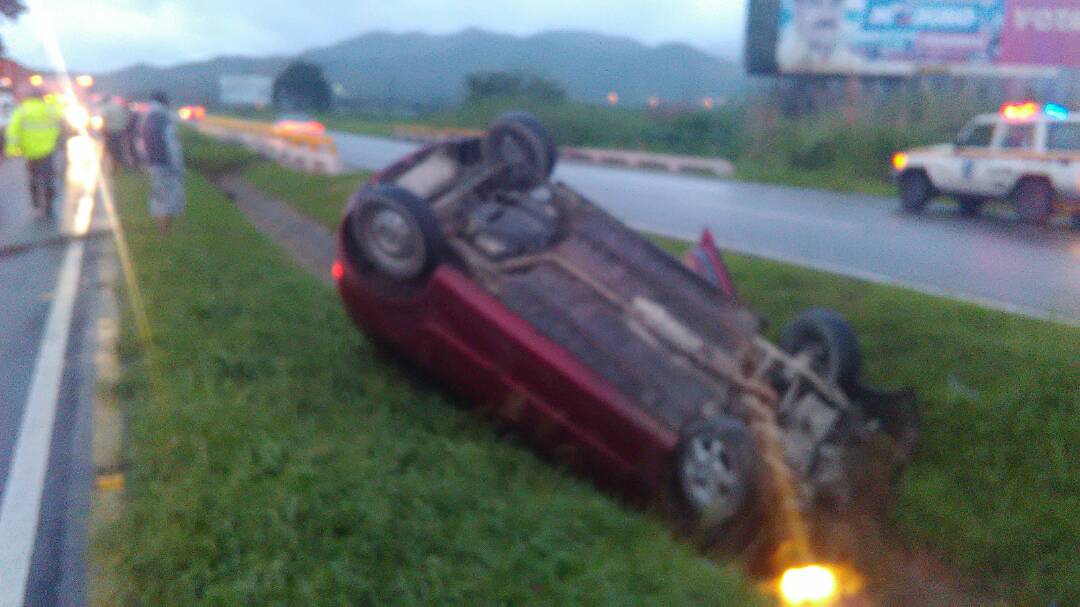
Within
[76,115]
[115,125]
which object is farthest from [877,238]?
[76,115]

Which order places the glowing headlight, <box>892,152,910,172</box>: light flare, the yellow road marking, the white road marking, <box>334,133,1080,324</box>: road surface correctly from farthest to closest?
the glowing headlight, <box>892,152,910,172</box>: light flare, <box>334,133,1080,324</box>: road surface, the yellow road marking, the white road marking

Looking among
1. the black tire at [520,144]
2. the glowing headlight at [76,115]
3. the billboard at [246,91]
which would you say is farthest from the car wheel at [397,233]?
the billboard at [246,91]

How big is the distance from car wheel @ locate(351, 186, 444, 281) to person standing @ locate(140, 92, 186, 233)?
19.4 feet

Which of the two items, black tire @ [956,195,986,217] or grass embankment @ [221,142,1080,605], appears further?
black tire @ [956,195,986,217]

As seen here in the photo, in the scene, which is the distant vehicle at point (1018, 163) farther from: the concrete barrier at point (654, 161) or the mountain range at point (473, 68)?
the mountain range at point (473, 68)

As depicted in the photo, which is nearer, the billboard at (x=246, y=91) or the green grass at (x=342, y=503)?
the green grass at (x=342, y=503)

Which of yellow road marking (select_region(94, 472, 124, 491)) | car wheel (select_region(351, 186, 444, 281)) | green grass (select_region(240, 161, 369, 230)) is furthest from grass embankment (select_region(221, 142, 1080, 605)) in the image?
green grass (select_region(240, 161, 369, 230))

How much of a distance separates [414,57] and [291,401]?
295 feet

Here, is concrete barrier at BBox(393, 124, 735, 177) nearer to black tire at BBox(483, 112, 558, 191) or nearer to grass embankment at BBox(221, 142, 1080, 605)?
black tire at BBox(483, 112, 558, 191)

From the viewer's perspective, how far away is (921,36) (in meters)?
33.2

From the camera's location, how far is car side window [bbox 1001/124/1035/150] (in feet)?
52.1

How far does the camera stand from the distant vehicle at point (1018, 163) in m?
15.5

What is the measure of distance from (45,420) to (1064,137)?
14625 mm

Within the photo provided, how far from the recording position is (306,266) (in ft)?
38.8
